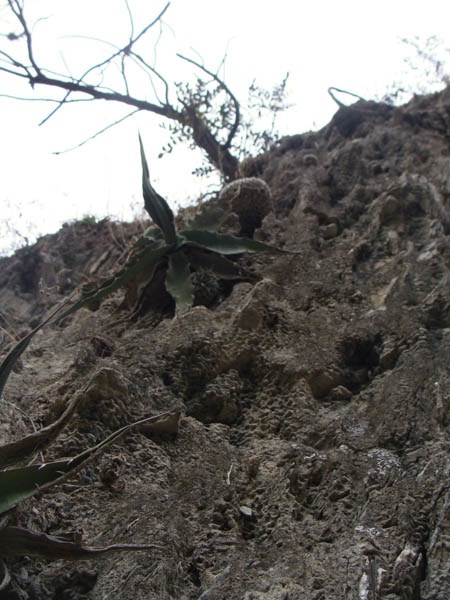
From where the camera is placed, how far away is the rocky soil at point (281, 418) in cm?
197

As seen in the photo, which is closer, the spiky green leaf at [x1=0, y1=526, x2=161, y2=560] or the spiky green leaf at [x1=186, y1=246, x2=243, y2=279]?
the spiky green leaf at [x1=0, y1=526, x2=161, y2=560]

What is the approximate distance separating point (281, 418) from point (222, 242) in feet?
4.59

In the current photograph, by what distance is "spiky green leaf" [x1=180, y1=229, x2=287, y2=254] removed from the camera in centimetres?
385

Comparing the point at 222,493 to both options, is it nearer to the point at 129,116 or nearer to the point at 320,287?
the point at 320,287

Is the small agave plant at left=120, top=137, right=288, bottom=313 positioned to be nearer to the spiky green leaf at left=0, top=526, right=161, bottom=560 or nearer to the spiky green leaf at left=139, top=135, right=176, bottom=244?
the spiky green leaf at left=139, top=135, right=176, bottom=244

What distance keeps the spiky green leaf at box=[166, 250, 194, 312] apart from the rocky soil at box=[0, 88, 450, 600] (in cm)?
12

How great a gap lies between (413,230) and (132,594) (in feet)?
8.17

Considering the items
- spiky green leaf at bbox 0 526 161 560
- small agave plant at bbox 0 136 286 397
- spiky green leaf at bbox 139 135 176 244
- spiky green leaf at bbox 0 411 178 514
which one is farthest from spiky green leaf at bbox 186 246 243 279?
spiky green leaf at bbox 0 526 161 560

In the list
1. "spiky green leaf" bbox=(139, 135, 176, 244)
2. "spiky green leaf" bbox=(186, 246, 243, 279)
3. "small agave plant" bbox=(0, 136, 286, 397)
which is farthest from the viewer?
"spiky green leaf" bbox=(139, 135, 176, 244)

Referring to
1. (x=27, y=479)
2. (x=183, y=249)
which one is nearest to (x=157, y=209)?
(x=183, y=249)

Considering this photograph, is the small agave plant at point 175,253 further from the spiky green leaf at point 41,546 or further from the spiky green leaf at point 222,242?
the spiky green leaf at point 41,546

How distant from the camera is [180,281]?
3664 mm

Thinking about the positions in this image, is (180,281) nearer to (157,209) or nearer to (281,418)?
(157,209)

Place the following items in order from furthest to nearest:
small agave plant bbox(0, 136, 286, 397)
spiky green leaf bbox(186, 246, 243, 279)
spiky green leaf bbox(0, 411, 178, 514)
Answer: spiky green leaf bbox(186, 246, 243, 279) → small agave plant bbox(0, 136, 286, 397) → spiky green leaf bbox(0, 411, 178, 514)
